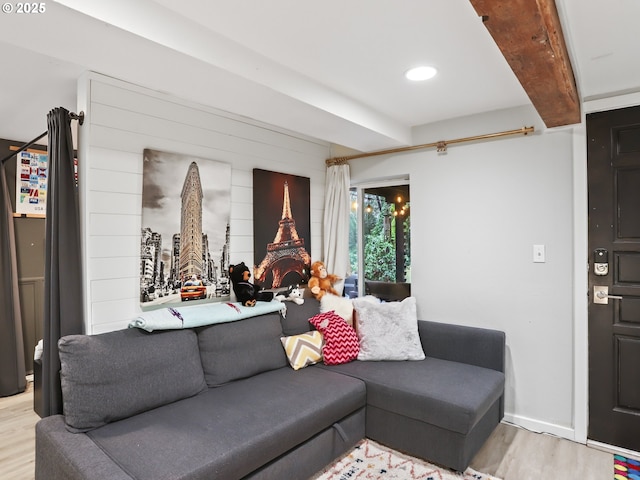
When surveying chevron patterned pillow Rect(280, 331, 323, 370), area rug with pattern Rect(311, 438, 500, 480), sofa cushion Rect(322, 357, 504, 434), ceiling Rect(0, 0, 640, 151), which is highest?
ceiling Rect(0, 0, 640, 151)

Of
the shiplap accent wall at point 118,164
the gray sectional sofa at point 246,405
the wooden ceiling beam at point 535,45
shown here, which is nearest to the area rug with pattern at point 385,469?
the gray sectional sofa at point 246,405

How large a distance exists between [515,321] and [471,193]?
101cm

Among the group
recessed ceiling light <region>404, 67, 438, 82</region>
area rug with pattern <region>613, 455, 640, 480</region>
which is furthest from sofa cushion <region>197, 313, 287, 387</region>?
area rug with pattern <region>613, 455, 640, 480</region>

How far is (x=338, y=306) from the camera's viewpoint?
3.18 m

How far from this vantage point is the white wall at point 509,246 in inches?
105

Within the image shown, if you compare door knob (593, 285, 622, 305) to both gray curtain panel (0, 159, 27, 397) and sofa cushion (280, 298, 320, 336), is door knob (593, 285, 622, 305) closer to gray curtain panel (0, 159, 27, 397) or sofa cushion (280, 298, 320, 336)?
sofa cushion (280, 298, 320, 336)

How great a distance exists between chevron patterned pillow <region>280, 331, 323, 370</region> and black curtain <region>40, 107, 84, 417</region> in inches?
50.8

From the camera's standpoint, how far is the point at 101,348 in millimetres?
1948

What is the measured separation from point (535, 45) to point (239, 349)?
2225mm

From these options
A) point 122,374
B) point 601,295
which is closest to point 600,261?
point 601,295

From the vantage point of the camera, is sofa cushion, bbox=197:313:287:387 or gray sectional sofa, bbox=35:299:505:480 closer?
gray sectional sofa, bbox=35:299:505:480

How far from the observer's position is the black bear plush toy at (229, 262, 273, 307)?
2734 millimetres

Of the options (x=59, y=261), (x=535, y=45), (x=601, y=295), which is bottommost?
(x=601, y=295)

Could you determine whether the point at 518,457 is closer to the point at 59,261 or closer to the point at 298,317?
the point at 298,317
